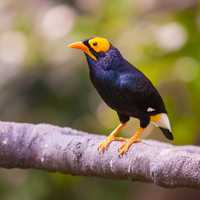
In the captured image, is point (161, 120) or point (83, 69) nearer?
point (161, 120)

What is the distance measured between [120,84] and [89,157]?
0.31 m

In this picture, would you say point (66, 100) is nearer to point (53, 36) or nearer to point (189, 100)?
point (53, 36)

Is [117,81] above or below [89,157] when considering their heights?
above

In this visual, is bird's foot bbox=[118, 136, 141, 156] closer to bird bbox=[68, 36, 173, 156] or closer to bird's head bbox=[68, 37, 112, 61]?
bird bbox=[68, 36, 173, 156]

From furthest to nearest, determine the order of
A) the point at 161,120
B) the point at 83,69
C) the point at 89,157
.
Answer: the point at 83,69 → the point at 161,120 → the point at 89,157

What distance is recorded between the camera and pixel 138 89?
8.54 ft

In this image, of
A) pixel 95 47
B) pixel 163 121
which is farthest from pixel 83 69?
pixel 95 47

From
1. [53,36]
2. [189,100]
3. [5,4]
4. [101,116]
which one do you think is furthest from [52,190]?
[5,4]

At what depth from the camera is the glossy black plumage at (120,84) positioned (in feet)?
8.47

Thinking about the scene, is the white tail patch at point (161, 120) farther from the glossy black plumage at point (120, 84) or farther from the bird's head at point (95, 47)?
the bird's head at point (95, 47)

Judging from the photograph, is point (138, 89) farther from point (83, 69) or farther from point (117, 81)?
point (83, 69)

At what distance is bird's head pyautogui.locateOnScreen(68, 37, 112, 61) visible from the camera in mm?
2598

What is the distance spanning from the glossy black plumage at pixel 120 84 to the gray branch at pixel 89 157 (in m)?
0.17

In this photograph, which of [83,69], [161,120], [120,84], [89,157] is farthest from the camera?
[83,69]
